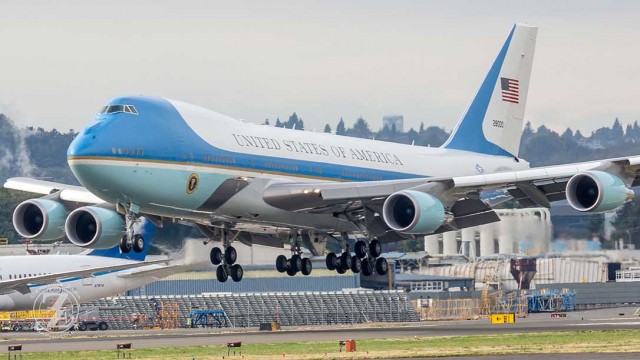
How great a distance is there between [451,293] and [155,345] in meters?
48.9

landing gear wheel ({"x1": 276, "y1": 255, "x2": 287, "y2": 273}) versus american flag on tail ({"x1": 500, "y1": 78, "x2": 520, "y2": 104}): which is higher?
american flag on tail ({"x1": 500, "y1": 78, "x2": 520, "y2": 104})

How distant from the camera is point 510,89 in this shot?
7294 cm

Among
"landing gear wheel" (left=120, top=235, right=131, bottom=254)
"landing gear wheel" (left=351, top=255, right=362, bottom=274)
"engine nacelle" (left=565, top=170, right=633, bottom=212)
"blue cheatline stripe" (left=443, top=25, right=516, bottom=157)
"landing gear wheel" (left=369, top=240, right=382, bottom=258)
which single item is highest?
"blue cheatline stripe" (left=443, top=25, right=516, bottom=157)

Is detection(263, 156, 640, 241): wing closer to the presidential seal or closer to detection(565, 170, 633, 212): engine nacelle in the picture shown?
detection(565, 170, 633, 212): engine nacelle

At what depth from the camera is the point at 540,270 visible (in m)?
117

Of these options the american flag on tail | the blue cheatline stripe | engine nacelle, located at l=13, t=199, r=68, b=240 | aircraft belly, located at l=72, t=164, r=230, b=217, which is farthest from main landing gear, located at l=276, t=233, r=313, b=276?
the american flag on tail

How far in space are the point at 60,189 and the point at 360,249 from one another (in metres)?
14.7

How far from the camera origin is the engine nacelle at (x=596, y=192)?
54.8 meters

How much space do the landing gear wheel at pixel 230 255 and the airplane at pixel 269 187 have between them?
2.3 inches

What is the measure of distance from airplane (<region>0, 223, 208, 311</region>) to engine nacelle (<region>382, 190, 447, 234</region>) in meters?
30.8

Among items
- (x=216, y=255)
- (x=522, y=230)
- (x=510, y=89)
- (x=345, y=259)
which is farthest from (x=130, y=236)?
(x=510, y=89)

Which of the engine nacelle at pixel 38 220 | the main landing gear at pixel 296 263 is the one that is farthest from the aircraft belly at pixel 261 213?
the engine nacelle at pixel 38 220

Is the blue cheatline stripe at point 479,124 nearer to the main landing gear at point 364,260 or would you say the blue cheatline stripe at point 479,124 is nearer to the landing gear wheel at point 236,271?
the main landing gear at point 364,260

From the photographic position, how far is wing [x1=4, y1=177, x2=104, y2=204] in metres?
62.0
